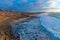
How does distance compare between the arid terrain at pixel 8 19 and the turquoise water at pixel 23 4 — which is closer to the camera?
the arid terrain at pixel 8 19

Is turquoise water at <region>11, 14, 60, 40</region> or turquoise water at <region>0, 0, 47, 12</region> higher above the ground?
turquoise water at <region>0, 0, 47, 12</region>

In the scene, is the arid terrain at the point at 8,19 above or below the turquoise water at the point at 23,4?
below

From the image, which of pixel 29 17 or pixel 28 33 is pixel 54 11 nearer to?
pixel 29 17

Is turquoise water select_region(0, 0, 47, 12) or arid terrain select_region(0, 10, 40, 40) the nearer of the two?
arid terrain select_region(0, 10, 40, 40)

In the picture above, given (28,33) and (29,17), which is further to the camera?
(29,17)

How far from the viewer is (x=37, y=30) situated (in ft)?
4.89

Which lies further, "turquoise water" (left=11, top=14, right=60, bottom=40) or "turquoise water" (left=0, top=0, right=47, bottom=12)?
"turquoise water" (left=0, top=0, right=47, bottom=12)

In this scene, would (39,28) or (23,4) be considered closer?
(39,28)

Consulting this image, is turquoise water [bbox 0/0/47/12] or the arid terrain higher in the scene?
turquoise water [bbox 0/0/47/12]

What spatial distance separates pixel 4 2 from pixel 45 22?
59cm

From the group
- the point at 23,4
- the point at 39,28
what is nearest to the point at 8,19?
the point at 23,4

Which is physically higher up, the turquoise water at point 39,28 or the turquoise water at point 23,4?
the turquoise water at point 23,4

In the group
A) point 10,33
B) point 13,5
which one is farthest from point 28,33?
point 13,5

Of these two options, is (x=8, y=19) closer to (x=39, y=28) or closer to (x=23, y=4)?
(x=23, y=4)
